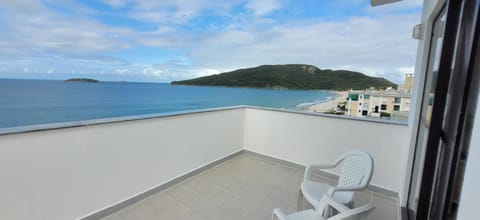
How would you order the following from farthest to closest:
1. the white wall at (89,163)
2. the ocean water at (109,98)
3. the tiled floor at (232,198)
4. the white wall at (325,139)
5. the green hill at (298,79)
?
the ocean water at (109,98) < the green hill at (298,79) < the white wall at (325,139) < the tiled floor at (232,198) < the white wall at (89,163)

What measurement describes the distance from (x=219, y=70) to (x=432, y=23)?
721cm

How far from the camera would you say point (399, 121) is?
7.86 ft

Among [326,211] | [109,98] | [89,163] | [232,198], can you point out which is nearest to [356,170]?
[326,211]

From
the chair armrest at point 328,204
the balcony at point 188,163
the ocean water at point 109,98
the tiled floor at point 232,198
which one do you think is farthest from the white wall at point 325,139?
the chair armrest at point 328,204

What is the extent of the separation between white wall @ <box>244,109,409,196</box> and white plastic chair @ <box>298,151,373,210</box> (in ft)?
2.97

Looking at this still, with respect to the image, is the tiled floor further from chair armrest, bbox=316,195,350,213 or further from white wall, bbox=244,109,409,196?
chair armrest, bbox=316,195,350,213

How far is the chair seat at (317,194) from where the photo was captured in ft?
5.32

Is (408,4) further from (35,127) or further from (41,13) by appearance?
(41,13)

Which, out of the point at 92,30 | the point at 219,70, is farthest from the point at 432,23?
the point at 92,30

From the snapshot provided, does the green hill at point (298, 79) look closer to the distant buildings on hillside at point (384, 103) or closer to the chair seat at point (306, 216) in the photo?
the distant buildings on hillside at point (384, 103)

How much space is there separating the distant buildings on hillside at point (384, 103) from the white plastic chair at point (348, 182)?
3.75ft

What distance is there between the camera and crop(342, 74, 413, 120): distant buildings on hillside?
8.00ft

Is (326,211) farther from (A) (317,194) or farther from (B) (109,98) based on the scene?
(B) (109,98)

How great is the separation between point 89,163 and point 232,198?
57.2 inches
